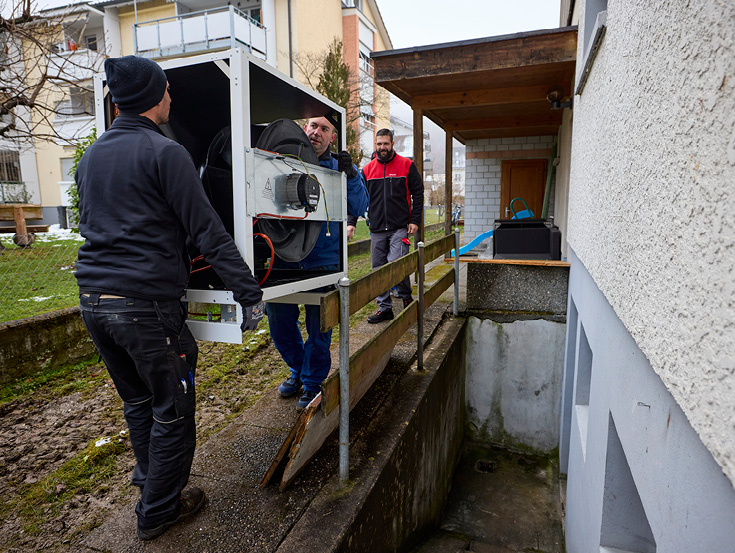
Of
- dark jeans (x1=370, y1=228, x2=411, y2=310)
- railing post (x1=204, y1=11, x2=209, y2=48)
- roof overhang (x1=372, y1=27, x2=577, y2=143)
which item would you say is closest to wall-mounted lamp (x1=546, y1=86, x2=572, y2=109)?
roof overhang (x1=372, y1=27, x2=577, y2=143)

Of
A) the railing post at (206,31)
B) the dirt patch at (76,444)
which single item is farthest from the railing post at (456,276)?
the railing post at (206,31)

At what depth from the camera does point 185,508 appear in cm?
202

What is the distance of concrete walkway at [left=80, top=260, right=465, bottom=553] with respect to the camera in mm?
1879

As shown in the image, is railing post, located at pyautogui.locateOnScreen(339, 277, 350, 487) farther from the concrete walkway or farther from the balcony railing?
the balcony railing

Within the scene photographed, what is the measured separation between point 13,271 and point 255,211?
7.51 m

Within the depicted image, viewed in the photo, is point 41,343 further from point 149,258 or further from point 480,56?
point 480,56

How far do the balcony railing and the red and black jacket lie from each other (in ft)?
45.0

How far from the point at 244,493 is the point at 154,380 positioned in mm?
746

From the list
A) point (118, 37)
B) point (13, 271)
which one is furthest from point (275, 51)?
point (13, 271)

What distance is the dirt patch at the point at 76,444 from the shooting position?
7.14 ft

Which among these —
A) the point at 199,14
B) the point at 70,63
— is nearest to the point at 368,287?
the point at 70,63

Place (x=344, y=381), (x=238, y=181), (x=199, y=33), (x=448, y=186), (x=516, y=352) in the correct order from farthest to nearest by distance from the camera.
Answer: (x=199, y=33) < (x=448, y=186) < (x=516, y=352) < (x=344, y=381) < (x=238, y=181)

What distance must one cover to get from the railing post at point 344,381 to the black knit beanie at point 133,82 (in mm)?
1087

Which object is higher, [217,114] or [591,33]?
[591,33]
